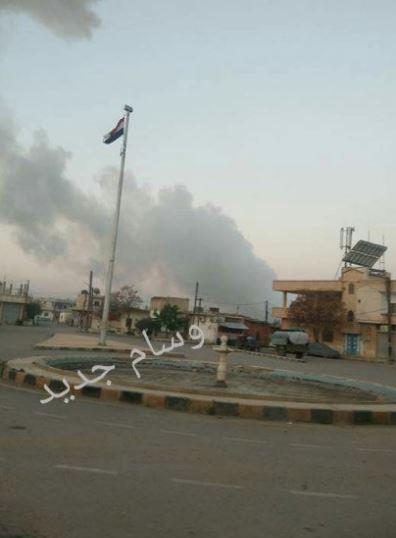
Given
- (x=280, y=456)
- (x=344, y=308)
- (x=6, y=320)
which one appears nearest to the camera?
(x=280, y=456)

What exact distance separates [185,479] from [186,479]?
0.03ft

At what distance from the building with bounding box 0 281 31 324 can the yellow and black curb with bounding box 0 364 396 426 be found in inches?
3110

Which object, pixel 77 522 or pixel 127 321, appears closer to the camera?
pixel 77 522

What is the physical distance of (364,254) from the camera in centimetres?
6481

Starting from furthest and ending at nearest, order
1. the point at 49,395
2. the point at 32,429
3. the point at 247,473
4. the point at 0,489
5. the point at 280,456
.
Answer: the point at 49,395
the point at 32,429
the point at 280,456
the point at 247,473
the point at 0,489

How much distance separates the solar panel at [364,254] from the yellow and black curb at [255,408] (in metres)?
55.4

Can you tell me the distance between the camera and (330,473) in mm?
5934

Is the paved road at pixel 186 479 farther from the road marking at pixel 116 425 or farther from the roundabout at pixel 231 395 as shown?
the roundabout at pixel 231 395

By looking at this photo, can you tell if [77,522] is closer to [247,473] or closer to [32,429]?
[247,473]

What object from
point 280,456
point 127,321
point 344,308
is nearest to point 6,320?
point 127,321

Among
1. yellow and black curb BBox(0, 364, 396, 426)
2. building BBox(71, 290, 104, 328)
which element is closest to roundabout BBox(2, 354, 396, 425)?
yellow and black curb BBox(0, 364, 396, 426)

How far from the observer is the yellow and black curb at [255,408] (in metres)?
9.71

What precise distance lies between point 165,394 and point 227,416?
127 cm

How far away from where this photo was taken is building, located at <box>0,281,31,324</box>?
8562 cm
